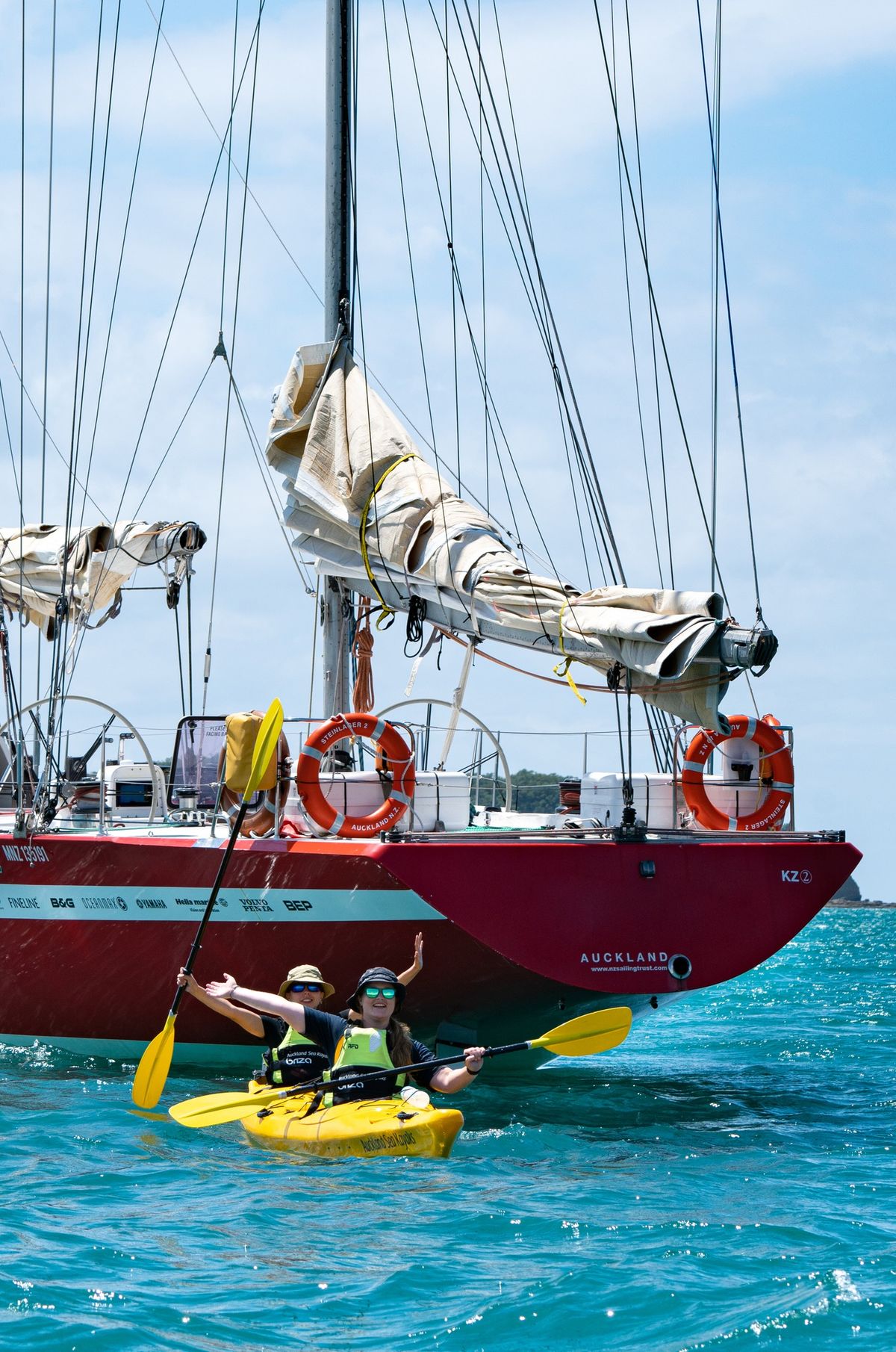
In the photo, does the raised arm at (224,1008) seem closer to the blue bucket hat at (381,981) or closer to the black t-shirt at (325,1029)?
the black t-shirt at (325,1029)

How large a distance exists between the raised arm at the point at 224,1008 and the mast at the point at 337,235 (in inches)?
191

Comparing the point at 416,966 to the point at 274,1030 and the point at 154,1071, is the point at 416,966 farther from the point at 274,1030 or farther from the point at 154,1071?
the point at 154,1071

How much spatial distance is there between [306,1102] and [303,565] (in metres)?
6.49

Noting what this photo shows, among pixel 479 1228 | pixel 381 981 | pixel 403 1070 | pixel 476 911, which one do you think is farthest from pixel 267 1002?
pixel 479 1228

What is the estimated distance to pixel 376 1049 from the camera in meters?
10.4

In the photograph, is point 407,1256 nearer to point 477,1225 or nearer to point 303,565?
→ point 477,1225

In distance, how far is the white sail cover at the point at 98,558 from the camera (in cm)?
1794

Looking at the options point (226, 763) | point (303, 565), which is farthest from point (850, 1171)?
point (303, 565)

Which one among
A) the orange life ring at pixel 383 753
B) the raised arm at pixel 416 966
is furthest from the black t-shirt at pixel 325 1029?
the orange life ring at pixel 383 753

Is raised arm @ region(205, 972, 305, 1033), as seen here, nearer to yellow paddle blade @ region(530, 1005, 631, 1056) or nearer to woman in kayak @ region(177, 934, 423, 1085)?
woman in kayak @ region(177, 934, 423, 1085)

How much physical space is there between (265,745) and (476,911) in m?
1.91

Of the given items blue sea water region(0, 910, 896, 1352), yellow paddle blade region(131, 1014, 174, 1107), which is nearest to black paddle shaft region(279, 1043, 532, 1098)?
blue sea water region(0, 910, 896, 1352)

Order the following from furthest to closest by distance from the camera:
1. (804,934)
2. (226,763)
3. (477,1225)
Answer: (804,934), (226,763), (477,1225)

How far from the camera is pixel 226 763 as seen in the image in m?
12.2
